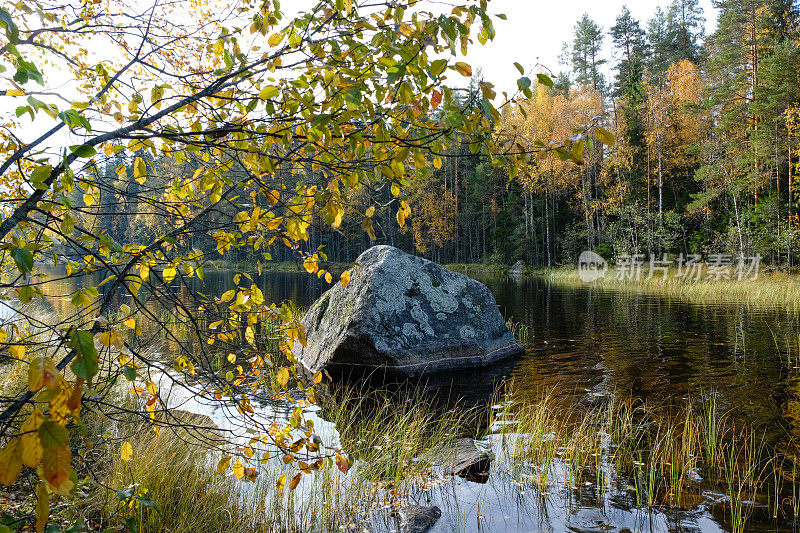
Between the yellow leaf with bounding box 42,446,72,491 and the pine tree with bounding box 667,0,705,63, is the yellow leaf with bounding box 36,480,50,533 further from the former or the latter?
the pine tree with bounding box 667,0,705,63

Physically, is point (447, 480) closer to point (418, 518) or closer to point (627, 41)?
point (418, 518)

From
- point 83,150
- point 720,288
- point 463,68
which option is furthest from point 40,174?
point 720,288

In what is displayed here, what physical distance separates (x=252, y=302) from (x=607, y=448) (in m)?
4.78

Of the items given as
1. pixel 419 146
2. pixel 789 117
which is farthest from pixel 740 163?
pixel 419 146

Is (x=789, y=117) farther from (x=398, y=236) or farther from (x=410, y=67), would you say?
Result: (x=398, y=236)

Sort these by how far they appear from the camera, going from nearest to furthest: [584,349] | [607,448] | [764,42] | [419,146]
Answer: [419,146]
[607,448]
[584,349]
[764,42]

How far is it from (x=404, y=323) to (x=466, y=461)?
4472mm

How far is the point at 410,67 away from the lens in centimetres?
174

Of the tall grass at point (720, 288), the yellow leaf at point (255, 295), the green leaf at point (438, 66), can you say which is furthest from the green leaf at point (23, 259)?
the tall grass at point (720, 288)

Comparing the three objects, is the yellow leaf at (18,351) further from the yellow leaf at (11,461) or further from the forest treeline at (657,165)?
the forest treeline at (657,165)

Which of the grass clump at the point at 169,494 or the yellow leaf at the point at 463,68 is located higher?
the yellow leaf at the point at 463,68

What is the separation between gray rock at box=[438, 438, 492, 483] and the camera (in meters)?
5.05

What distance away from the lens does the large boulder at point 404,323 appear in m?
9.14

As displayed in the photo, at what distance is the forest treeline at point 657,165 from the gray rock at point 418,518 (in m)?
13.3
